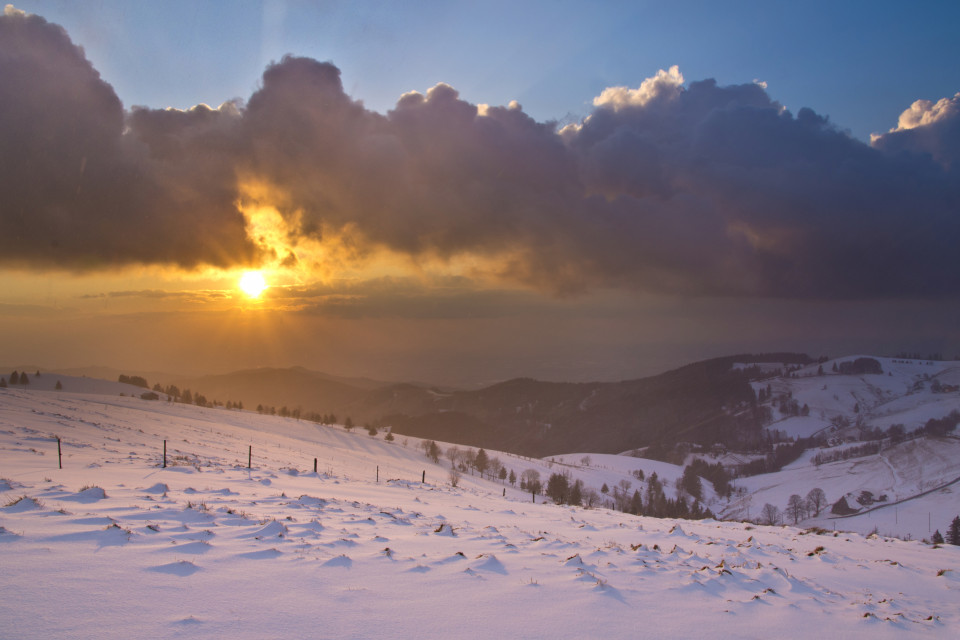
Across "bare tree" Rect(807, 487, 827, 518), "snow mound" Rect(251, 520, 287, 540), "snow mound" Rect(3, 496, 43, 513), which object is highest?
"snow mound" Rect(3, 496, 43, 513)

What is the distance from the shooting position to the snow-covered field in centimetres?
642

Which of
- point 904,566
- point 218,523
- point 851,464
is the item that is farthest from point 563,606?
point 851,464

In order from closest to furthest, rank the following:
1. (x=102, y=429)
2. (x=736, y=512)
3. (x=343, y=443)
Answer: (x=102, y=429)
(x=343, y=443)
(x=736, y=512)

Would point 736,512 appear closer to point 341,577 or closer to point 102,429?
point 102,429

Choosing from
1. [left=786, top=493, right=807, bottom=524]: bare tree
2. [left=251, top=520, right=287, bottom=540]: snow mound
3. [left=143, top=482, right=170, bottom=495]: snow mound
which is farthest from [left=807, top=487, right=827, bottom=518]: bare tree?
[left=251, top=520, right=287, bottom=540]: snow mound

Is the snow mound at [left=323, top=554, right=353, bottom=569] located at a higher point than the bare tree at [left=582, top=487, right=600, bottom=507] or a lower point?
higher

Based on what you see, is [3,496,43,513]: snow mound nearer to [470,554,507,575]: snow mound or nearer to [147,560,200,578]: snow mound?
[147,560,200,578]: snow mound

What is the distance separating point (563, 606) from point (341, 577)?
3.68 metres

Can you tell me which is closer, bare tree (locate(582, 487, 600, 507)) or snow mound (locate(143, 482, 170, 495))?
snow mound (locate(143, 482, 170, 495))

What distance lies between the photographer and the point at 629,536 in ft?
59.4

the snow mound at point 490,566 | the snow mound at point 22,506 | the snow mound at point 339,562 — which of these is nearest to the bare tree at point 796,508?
the snow mound at point 490,566

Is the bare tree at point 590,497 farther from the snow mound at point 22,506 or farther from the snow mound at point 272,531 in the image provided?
the snow mound at point 22,506

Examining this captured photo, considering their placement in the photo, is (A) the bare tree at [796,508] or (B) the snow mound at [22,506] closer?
(B) the snow mound at [22,506]

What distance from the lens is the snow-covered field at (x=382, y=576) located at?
642 cm
